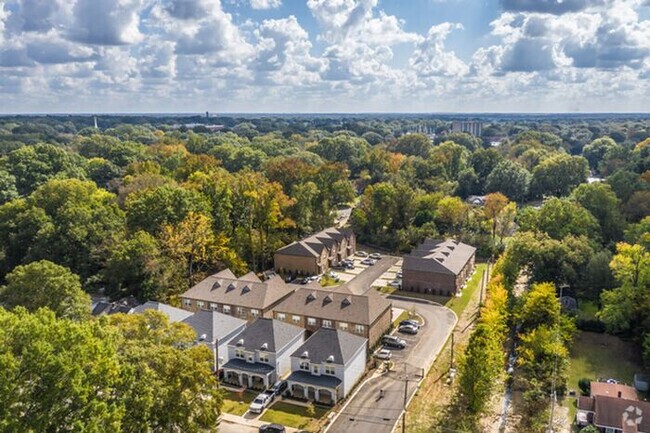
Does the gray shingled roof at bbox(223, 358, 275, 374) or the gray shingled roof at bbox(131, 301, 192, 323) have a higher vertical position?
the gray shingled roof at bbox(131, 301, 192, 323)

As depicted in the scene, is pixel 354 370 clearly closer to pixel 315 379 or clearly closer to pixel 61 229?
pixel 315 379

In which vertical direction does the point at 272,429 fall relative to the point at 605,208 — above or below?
below

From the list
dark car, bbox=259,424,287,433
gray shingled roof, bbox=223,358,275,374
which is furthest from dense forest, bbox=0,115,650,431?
gray shingled roof, bbox=223,358,275,374

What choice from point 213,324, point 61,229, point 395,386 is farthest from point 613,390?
point 61,229

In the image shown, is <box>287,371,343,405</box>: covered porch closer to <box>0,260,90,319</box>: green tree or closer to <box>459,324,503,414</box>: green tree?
<box>459,324,503,414</box>: green tree

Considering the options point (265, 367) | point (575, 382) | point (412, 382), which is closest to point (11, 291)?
point (265, 367)

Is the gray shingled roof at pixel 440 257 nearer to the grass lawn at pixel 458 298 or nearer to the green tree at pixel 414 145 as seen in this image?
the grass lawn at pixel 458 298
